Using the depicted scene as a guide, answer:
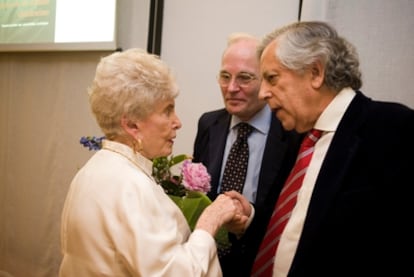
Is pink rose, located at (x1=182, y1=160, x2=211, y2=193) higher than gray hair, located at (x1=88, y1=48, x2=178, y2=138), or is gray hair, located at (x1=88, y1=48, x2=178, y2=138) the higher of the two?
→ gray hair, located at (x1=88, y1=48, x2=178, y2=138)

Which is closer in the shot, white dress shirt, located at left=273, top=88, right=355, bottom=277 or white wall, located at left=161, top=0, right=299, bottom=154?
white dress shirt, located at left=273, top=88, right=355, bottom=277

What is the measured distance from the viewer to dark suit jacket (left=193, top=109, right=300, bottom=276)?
5.03ft

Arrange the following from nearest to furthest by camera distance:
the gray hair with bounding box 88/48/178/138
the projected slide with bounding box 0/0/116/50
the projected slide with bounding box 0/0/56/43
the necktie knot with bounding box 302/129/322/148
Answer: the gray hair with bounding box 88/48/178/138, the necktie knot with bounding box 302/129/322/148, the projected slide with bounding box 0/0/116/50, the projected slide with bounding box 0/0/56/43

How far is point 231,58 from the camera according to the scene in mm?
1866

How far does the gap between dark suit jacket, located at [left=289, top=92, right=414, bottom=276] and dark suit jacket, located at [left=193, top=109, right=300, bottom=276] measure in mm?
377

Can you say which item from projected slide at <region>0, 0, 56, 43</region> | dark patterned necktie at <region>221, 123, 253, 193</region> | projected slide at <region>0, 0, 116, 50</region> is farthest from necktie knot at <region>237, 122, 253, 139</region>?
projected slide at <region>0, 0, 56, 43</region>

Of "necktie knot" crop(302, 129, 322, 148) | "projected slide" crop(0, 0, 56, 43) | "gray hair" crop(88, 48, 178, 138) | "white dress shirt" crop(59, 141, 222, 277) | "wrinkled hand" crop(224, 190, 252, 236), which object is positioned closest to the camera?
"white dress shirt" crop(59, 141, 222, 277)

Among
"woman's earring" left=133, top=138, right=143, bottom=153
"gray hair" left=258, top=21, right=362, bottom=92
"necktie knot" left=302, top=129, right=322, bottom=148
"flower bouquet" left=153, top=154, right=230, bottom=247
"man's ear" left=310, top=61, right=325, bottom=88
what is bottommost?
"flower bouquet" left=153, top=154, right=230, bottom=247

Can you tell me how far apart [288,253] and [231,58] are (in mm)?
938

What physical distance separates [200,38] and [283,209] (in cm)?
152

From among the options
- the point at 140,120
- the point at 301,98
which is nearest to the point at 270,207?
the point at 301,98

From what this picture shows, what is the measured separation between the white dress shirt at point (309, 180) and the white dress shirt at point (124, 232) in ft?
0.71

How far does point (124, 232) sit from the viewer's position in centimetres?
108

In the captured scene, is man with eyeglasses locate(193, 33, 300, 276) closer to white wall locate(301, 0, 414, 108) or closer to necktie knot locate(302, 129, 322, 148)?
necktie knot locate(302, 129, 322, 148)
